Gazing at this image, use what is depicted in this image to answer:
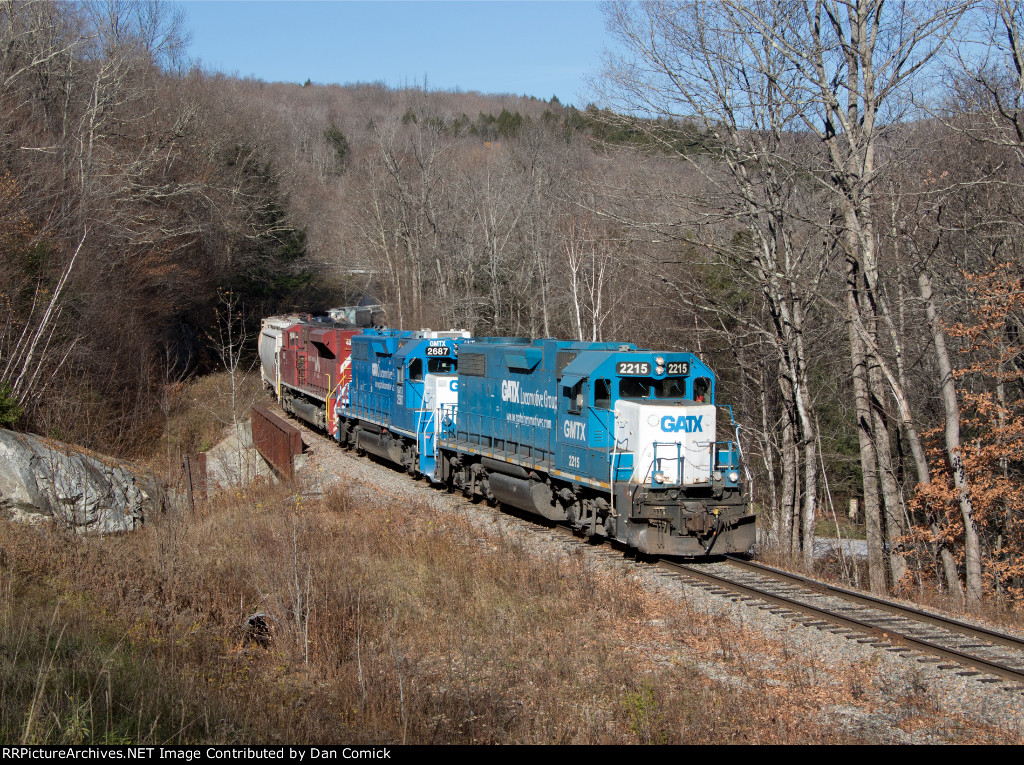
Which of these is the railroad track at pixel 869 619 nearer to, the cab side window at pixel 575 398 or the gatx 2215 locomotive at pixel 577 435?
the gatx 2215 locomotive at pixel 577 435

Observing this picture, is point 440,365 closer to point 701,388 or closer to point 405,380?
point 405,380

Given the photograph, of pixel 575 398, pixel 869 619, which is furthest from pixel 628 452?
pixel 869 619

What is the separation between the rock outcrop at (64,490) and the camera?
11227 mm

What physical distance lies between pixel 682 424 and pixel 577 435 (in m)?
1.86

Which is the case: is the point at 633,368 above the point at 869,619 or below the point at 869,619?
above

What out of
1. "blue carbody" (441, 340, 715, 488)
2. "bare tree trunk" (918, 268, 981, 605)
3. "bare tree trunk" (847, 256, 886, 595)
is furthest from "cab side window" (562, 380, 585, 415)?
"bare tree trunk" (918, 268, 981, 605)

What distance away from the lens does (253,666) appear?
7.80m

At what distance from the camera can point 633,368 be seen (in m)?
12.7

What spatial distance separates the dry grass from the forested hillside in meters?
7.62

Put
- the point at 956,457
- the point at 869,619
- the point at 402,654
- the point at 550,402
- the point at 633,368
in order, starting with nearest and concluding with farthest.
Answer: the point at 402,654 < the point at 869,619 < the point at 633,368 < the point at 550,402 < the point at 956,457

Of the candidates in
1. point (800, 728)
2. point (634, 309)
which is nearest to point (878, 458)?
point (800, 728)

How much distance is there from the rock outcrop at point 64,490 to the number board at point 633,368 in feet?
24.1

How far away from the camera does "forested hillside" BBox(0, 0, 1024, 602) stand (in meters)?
15.5
